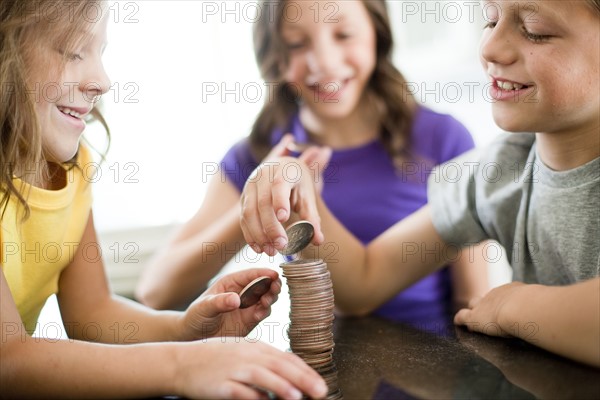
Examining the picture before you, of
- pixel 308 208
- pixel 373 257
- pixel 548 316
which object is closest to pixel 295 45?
pixel 373 257

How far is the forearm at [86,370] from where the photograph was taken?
100 cm

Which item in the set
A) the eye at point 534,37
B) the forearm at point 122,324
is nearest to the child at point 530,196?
the eye at point 534,37

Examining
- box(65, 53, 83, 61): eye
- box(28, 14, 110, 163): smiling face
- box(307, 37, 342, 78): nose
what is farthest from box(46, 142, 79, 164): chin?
box(307, 37, 342, 78): nose

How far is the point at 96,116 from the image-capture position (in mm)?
1520

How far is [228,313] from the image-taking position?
1259 millimetres

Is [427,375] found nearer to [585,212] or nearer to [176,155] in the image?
[585,212]

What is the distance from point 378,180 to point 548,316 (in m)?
0.99

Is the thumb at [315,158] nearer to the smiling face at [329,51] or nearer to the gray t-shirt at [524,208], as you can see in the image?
the gray t-shirt at [524,208]

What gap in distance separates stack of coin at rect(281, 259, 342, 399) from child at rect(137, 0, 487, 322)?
0.80 metres

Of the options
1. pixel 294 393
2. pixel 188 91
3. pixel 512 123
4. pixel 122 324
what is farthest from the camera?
pixel 188 91

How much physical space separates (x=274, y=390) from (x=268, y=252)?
0.32 metres

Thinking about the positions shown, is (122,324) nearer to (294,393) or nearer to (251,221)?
(251,221)

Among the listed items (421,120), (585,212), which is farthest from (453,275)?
(585,212)

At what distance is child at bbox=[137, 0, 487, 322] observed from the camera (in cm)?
196
